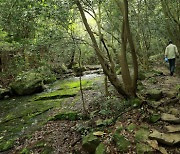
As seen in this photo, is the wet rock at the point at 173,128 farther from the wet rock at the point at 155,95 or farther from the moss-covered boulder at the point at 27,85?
the moss-covered boulder at the point at 27,85

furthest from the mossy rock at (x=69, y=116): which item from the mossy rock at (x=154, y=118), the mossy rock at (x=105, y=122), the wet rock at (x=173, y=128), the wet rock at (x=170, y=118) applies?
the wet rock at (x=173, y=128)

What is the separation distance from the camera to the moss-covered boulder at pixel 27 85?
12.9 metres

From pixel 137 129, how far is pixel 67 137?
2116 mm

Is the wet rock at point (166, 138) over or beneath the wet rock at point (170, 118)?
beneath

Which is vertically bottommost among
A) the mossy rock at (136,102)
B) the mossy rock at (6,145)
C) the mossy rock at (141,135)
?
the mossy rock at (6,145)

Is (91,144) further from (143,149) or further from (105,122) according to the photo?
(143,149)

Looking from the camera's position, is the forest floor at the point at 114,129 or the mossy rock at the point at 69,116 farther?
the mossy rock at the point at 69,116

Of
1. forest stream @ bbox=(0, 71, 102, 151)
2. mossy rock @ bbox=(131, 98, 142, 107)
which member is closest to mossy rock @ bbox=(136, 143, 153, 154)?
mossy rock @ bbox=(131, 98, 142, 107)

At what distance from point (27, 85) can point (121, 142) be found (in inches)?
358

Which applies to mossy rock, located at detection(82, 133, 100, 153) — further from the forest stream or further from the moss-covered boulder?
the moss-covered boulder

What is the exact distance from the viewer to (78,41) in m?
7.05

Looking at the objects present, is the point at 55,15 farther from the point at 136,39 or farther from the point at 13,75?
the point at 136,39

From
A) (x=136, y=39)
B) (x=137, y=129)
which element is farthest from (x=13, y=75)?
(x=137, y=129)

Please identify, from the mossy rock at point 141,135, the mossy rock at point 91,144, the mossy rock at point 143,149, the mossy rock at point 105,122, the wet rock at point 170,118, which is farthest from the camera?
the mossy rock at point 105,122
